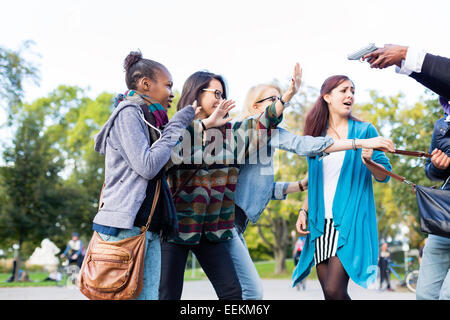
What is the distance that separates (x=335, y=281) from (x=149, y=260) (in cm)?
164

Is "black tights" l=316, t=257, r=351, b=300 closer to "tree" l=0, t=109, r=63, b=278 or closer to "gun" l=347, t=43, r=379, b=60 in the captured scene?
"gun" l=347, t=43, r=379, b=60

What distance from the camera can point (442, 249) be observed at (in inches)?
153

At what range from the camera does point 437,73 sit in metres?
3.13

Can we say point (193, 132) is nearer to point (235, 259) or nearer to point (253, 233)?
point (235, 259)

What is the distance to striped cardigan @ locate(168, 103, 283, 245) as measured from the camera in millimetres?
3658

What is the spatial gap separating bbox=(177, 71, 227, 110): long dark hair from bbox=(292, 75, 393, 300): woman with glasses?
110cm

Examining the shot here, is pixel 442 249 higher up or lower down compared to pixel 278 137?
lower down

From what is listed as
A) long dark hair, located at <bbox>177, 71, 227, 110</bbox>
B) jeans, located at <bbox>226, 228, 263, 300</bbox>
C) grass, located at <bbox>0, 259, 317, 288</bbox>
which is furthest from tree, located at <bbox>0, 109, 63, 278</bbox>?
jeans, located at <bbox>226, 228, 263, 300</bbox>

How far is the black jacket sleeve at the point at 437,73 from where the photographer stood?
311cm

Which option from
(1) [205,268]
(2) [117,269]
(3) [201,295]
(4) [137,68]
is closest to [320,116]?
(1) [205,268]

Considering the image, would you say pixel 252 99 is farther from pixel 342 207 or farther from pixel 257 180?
pixel 342 207

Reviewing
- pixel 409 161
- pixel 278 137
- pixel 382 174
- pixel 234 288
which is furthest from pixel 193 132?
pixel 409 161
